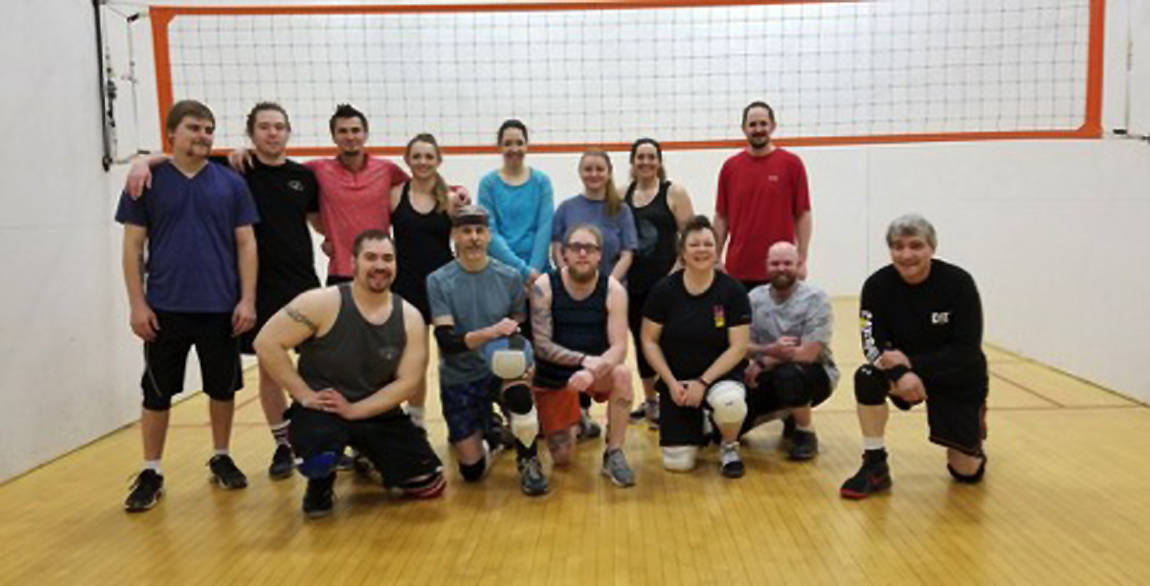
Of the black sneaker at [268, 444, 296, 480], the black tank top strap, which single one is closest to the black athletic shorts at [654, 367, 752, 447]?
the black tank top strap

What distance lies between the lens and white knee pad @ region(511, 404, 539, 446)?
383 centimetres

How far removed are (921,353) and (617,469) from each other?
1.37 m

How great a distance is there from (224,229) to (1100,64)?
186 inches

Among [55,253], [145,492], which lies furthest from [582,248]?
[55,253]

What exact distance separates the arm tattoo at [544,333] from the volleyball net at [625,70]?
4995 mm

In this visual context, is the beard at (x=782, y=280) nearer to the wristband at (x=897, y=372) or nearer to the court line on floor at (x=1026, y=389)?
the wristband at (x=897, y=372)

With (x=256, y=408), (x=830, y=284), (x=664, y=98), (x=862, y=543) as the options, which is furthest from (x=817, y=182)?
(x=862, y=543)

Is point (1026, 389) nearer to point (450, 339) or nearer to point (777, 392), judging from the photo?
point (777, 392)

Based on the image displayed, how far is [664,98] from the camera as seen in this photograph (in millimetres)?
9773

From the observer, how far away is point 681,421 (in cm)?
410

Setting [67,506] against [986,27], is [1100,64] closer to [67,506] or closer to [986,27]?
[986,27]

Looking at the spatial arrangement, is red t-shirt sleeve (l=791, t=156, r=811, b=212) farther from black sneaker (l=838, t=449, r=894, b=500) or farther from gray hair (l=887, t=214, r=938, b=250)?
black sneaker (l=838, t=449, r=894, b=500)

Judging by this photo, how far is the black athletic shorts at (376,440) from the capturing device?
353 cm

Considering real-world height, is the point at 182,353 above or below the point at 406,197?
below
